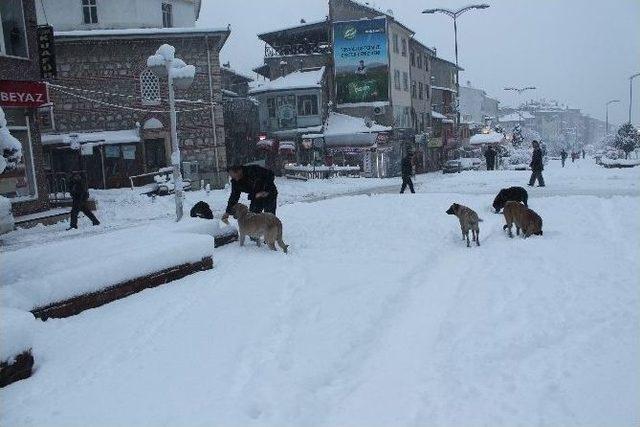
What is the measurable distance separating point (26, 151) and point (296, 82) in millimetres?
21345

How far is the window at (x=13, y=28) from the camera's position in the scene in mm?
15812

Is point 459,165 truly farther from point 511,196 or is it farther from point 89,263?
A: point 89,263

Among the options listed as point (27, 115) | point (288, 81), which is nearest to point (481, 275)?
point (27, 115)

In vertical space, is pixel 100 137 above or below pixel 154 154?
above

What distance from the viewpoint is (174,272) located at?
23.4 ft

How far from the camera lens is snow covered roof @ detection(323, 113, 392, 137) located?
35.6 meters

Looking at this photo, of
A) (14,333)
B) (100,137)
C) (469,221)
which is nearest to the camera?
(14,333)

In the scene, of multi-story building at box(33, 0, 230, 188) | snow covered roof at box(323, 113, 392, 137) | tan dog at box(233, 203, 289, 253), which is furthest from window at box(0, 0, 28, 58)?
snow covered roof at box(323, 113, 392, 137)

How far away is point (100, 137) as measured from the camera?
25.0m

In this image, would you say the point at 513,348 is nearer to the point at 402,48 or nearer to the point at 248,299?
the point at 248,299

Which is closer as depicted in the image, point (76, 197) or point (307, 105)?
point (76, 197)

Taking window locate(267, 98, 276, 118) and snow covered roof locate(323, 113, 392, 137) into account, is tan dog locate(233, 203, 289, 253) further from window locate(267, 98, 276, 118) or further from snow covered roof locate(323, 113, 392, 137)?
window locate(267, 98, 276, 118)

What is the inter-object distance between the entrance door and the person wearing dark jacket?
698 inches

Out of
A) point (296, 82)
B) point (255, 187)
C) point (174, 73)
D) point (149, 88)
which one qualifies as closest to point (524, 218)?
point (255, 187)
